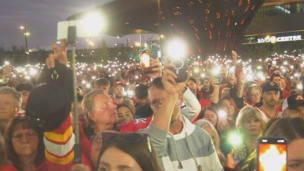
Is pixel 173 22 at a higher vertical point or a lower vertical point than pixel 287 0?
lower

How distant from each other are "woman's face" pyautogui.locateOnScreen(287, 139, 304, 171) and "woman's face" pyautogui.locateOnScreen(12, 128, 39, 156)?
240 centimetres

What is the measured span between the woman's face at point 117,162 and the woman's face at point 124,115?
454 cm

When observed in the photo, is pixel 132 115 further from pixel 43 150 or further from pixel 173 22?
pixel 173 22

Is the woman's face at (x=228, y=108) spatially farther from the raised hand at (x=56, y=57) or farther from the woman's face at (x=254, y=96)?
the raised hand at (x=56, y=57)

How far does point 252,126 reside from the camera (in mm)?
5723

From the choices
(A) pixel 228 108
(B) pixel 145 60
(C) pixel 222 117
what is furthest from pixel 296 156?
(A) pixel 228 108

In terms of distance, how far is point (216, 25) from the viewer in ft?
191

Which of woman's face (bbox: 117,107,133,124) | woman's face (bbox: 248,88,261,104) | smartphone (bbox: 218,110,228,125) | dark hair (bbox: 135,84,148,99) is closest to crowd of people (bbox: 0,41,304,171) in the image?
smartphone (bbox: 218,110,228,125)

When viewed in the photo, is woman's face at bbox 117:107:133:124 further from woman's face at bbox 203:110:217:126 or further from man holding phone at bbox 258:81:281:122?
man holding phone at bbox 258:81:281:122

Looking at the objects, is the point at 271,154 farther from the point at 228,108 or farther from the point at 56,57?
the point at 228,108

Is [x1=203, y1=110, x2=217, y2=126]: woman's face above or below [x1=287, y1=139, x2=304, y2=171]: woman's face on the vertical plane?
below

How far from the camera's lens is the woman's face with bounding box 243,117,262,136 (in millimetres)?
5664

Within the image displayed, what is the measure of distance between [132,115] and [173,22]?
47839 millimetres

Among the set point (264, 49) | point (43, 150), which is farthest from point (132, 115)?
point (264, 49)
